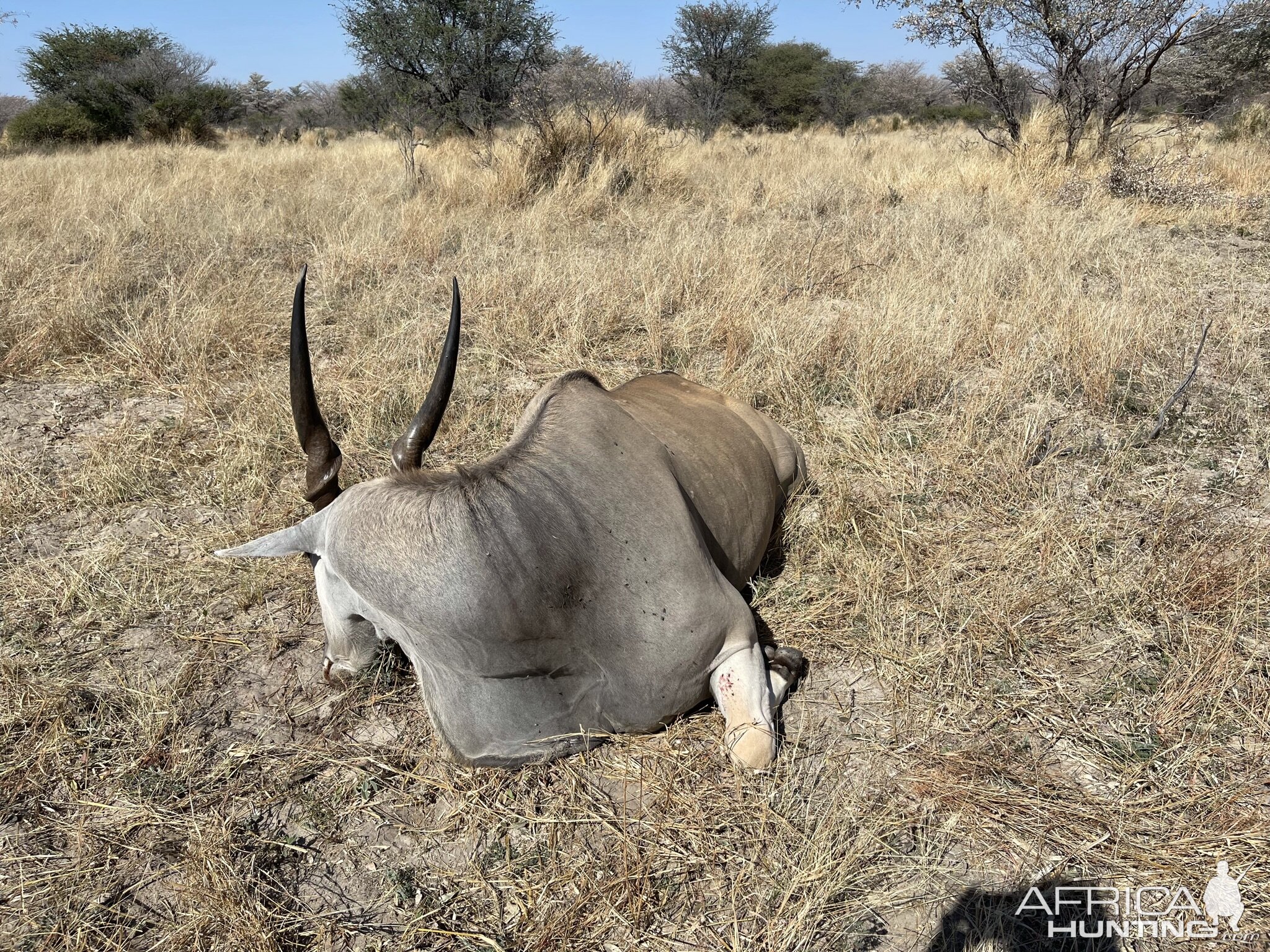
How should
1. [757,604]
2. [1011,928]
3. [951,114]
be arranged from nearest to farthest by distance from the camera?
[1011,928]
[757,604]
[951,114]

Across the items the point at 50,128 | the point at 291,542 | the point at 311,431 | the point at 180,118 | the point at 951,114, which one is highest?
the point at 951,114

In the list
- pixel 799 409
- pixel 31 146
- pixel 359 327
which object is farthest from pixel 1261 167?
pixel 31 146

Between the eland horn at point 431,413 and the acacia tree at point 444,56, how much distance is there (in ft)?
42.1

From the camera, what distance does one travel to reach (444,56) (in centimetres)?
1471

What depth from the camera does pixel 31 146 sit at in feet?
59.7

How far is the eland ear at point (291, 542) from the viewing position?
251 cm

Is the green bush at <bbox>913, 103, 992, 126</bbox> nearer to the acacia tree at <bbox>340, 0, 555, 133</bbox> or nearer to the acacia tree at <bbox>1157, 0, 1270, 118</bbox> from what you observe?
the acacia tree at <bbox>1157, 0, 1270, 118</bbox>

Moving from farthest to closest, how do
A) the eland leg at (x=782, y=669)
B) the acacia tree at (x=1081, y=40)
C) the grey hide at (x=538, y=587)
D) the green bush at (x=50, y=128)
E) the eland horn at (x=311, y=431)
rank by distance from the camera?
the green bush at (x=50, y=128) → the acacia tree at (x=1081, y=40) → the eland leg at (x=782, y=669) → the eland horn at (x=311, y=431) → the grey hide at (x=538, y=587)

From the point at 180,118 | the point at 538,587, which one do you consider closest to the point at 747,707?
the point at 538,587

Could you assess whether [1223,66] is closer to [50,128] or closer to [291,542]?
[291,542]

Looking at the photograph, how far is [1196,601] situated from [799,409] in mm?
2158

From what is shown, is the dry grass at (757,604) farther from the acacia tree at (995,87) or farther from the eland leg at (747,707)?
the acacia tree at (995,87)

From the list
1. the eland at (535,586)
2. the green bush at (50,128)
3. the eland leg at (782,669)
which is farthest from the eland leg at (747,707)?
the green bush at (50,128)

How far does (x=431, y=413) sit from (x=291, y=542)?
0.64 m
